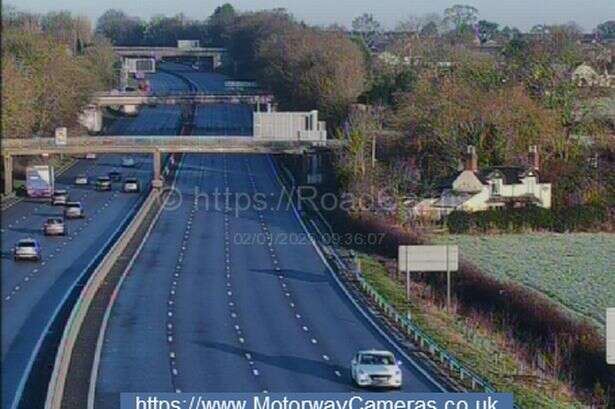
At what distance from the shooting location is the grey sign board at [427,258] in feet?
136

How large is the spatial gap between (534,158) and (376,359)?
→ 4444 centimetres

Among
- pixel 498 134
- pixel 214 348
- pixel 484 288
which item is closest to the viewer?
pixel 214 348

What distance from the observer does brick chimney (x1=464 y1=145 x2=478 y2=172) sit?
222ft

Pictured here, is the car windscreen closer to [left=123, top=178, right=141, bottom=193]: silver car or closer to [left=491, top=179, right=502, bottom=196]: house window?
[left=491, top=179, right=502, bottom=196]: house window

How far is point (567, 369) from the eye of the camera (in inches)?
1196

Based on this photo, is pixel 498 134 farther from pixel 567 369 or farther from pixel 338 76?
pixel 567 369

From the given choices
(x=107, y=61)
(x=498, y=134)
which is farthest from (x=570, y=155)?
(x=107, y=61)

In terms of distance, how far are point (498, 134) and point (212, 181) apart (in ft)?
56.4

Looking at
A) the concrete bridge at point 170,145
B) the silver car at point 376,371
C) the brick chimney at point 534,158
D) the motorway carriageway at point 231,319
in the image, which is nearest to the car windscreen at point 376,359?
the silver car at point 376,371

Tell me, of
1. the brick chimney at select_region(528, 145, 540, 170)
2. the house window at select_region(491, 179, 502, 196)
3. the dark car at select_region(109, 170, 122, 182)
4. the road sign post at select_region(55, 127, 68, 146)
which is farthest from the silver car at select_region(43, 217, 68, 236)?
the dark car at select_region(109, 170, 122, 182)

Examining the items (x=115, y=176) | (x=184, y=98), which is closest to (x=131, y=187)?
(x=115, y=176)

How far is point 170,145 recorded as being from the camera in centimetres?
7619

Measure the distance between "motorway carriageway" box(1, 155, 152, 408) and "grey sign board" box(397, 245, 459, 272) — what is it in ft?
28.7

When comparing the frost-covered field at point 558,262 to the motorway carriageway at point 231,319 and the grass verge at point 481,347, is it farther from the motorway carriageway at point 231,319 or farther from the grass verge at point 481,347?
the motorway carriageway at point 231,319
